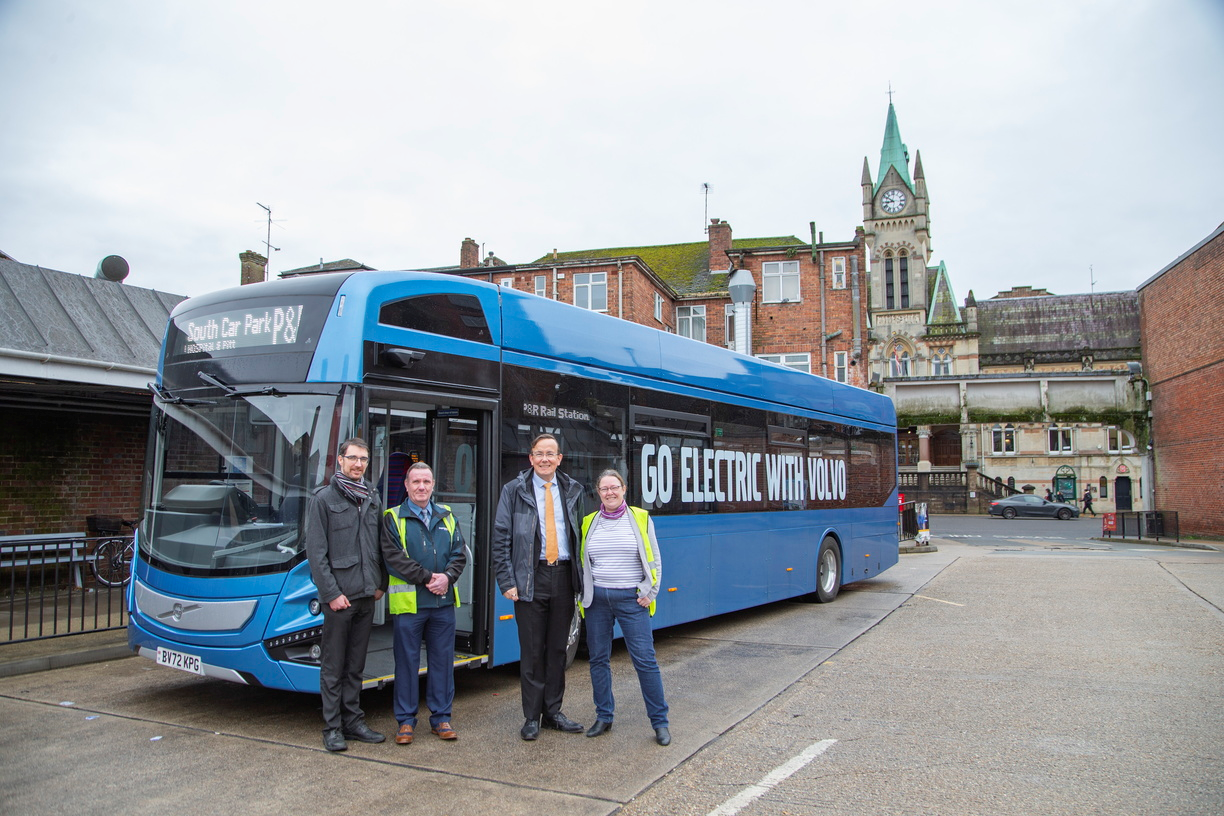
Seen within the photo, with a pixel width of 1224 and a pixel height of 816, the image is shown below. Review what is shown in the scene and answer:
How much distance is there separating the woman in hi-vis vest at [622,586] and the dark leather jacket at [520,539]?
0.14 m

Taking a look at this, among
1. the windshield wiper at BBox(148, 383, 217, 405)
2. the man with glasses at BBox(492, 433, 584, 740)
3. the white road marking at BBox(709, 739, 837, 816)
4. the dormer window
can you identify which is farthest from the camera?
the dormer window

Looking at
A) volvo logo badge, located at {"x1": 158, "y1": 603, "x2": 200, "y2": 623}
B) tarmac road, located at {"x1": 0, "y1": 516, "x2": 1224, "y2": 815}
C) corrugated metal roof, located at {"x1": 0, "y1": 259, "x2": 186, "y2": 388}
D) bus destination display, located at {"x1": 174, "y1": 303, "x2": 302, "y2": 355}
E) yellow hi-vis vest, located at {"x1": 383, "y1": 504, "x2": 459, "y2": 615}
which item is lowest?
tarmac road, located at {"x1": 0, "y1": 516, "x2": 1224, "y2": 815}

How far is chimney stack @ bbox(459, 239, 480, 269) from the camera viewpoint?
41.6m

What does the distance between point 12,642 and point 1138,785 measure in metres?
8.88

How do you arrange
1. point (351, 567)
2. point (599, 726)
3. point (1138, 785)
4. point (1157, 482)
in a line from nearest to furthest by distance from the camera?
1. point (1138, 785)
2. point (351, 567)
3. point (599, 726)
4. point (1157, 482)

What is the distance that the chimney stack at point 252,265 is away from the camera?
1428 inches

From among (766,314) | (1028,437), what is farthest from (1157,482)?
(1028,437)

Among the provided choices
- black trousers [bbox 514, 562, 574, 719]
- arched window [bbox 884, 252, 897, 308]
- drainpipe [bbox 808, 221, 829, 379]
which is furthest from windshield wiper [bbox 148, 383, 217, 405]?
arched window [bbox 884, 252, 897, 308]

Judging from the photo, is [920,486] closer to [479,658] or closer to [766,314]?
[766,314]

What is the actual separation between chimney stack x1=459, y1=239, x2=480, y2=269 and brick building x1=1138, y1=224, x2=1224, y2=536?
28.8 metres

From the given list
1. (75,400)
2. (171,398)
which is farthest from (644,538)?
(75,400)

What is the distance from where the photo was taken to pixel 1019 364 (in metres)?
77.4

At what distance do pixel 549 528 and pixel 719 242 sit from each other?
3738 cm

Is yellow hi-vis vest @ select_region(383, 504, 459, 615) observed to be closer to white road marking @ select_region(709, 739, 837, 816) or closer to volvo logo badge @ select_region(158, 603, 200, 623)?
Result: volvo logo badge @ select_region(158, 603, 200, 623)
